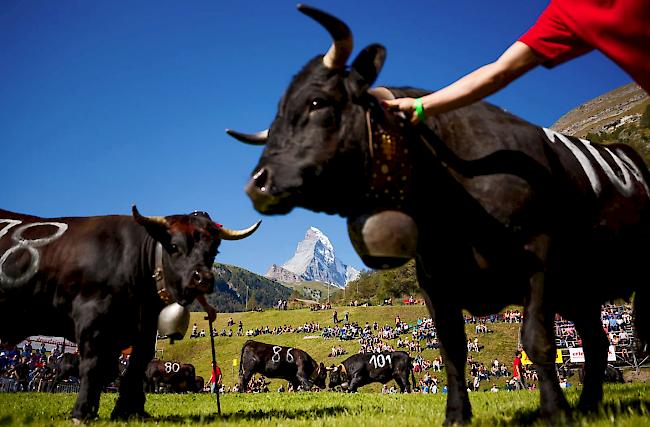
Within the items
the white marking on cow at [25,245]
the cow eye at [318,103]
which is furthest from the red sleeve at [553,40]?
the white marking on cow at [25,245]

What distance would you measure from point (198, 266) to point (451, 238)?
14.6 feet

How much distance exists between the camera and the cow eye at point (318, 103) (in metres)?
3.42

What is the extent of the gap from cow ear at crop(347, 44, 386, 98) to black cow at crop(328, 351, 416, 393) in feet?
94.0

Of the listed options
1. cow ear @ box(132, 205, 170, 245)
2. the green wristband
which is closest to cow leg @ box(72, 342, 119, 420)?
cow ear @ box(132, 205, 170, 245)

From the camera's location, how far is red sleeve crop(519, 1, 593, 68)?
3133 mm

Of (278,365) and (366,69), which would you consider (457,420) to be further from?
(278,365)

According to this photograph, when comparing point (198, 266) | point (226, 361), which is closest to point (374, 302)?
point (226, 361)

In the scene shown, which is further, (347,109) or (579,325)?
(579,325)

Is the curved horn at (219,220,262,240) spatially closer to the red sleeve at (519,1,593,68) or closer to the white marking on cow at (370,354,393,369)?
the red sleeve at (519,1,593,68)

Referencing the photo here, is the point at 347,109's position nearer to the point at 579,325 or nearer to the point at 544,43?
the point at 544,43

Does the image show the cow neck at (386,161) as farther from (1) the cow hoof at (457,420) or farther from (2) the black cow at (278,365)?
(2) the black cow at (278,365)

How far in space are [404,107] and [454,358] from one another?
86.0 inches

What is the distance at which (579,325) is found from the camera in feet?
17.7

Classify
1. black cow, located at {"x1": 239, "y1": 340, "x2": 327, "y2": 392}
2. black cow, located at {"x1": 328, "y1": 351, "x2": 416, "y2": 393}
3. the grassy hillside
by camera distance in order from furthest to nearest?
the grassy hillside, black cow, located at {"x1": 239, "y1": 340, "x2": 327, "y2": 392}, black cow, located at {"x1": 328, "y1": 351, "x2": 416, "y2": 393}
